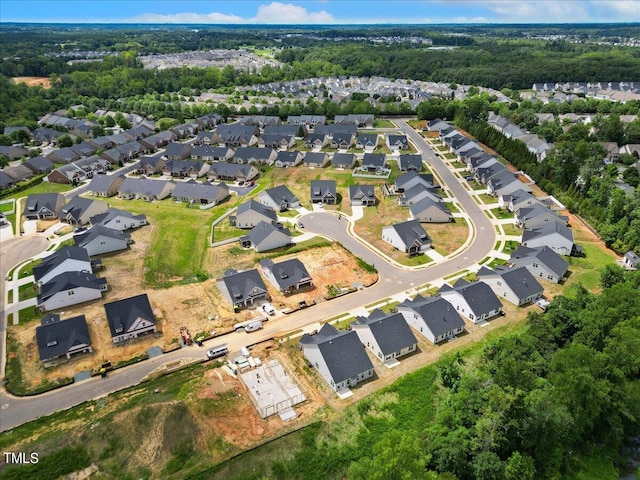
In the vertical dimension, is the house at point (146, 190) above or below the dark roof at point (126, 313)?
below

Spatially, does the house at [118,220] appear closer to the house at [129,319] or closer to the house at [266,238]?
the house at [266,238]

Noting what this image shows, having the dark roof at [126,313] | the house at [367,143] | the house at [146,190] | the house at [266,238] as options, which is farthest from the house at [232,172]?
the dark roof at [126,313]

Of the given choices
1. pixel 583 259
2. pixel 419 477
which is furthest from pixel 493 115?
pixel 419 477

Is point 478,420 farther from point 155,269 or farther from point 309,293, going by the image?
point 155,269

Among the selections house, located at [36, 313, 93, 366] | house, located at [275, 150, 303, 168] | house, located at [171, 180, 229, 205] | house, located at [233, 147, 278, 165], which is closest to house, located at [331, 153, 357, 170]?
house, located at [275, 150, 303, 168]

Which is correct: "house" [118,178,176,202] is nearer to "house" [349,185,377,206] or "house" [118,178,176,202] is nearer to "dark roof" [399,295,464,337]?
"house" [349,185,377,206]

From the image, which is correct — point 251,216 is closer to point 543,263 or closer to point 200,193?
point 200,193
